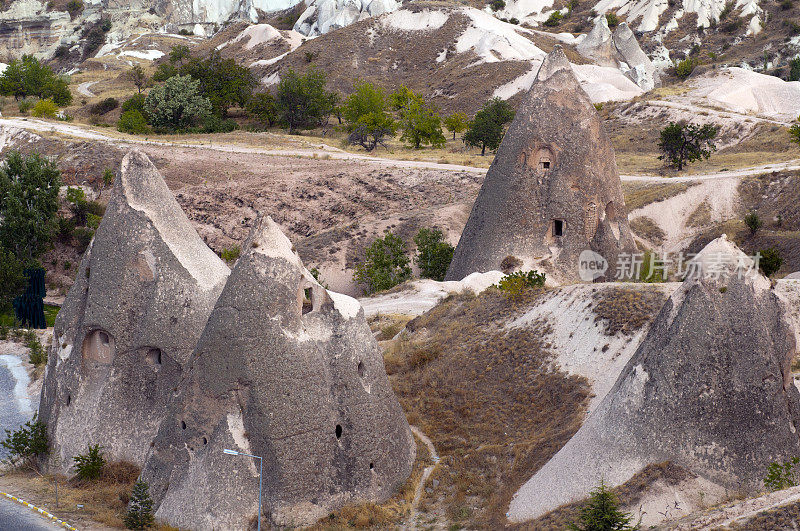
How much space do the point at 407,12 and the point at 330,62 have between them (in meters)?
19.6

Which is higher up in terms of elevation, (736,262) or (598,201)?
(736,262)

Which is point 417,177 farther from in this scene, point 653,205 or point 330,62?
point 330,62

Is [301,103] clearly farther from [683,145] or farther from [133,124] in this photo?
[683,145]

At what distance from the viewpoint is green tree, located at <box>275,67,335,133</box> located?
82.5m

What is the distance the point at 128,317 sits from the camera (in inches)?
779

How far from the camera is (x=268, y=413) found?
16781 millimetres

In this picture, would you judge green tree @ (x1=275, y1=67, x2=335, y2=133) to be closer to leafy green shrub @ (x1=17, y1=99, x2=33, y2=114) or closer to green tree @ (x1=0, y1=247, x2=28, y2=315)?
leafy green shrub @ (x1=17, y1=99, x2=33, y2=114)

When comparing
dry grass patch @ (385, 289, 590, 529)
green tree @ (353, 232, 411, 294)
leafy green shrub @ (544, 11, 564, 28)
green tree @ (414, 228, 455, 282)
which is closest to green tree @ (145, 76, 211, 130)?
green tree @ (353, 232, 411, 294)

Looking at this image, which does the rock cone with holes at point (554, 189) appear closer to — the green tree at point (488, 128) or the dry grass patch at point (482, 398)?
the dry grass patch at point (482, 398)

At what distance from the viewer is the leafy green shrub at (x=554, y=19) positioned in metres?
137

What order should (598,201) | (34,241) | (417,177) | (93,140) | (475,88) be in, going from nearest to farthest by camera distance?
(598,201)
(34,241)
(417,177)
(93,140)
(475,88)

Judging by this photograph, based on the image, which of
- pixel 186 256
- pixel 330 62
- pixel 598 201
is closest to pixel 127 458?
pixel 186 256

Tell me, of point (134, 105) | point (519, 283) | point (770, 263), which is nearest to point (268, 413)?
point (519, 283)

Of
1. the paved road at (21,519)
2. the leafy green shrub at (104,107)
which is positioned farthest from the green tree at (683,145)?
the leafy green shrub at (104,107)
